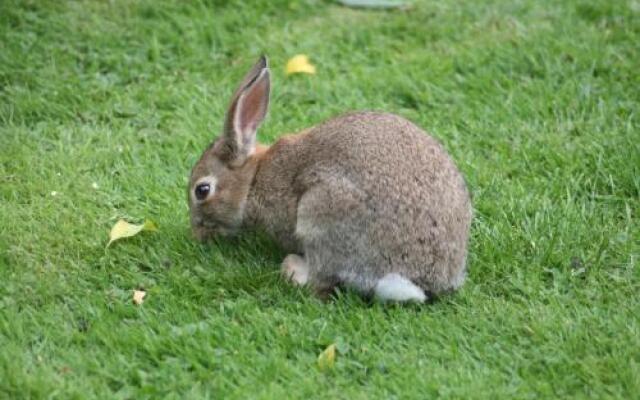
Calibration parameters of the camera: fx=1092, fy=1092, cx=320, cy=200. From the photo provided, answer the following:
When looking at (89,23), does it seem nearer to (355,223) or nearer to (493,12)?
(493,12)

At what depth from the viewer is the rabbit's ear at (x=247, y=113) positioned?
17.3 feet

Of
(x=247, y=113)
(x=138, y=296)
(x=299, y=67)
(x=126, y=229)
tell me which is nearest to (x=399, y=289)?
(x=138, y=296)

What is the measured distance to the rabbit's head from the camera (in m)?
5.33

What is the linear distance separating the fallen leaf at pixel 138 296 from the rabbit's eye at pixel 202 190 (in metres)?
0.66

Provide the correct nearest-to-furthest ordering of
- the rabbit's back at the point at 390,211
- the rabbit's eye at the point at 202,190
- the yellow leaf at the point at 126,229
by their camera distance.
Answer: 1. the rabbit's back at the point at 390,211
2. the yellow leaf at the point at 126,229
3. the rabbit's eye at the point at 202,190

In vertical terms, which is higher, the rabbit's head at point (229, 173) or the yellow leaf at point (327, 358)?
the rabbit's head at point (229, 173)

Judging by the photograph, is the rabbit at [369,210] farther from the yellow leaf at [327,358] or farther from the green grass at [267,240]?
the yellow leaf at [327,358]

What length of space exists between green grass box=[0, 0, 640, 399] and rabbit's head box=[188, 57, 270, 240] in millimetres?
135

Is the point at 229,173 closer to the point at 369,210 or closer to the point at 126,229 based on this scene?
the point at 126,229

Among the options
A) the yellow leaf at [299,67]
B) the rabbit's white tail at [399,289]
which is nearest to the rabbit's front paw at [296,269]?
the rabbit's white tail at [399,289]

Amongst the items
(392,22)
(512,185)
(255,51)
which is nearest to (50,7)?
(255,51)

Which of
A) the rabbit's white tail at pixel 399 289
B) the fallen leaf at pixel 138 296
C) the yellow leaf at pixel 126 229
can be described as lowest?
the fallen leaf at pixel 138 296

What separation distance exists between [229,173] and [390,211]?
1030 mm

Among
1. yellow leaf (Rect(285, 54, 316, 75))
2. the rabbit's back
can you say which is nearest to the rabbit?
the rabbit's back
